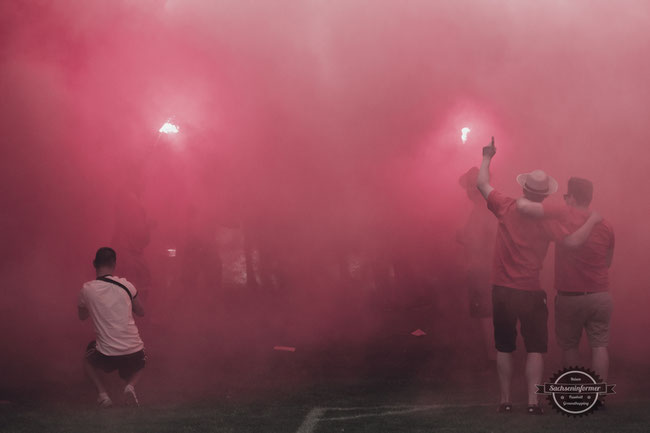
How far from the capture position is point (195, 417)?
4.65m

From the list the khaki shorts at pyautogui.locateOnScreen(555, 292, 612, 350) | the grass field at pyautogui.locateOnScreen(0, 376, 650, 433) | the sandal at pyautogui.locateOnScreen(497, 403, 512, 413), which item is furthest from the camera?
the khaki shorts at pyautogui.locateOnScreen(555, 292, 612, 350)

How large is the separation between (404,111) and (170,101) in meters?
3.49

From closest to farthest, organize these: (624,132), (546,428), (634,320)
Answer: (546,428)
(634,320)
(624,132)

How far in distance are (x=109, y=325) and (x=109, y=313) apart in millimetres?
90

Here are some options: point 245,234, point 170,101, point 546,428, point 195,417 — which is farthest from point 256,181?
point 546,428

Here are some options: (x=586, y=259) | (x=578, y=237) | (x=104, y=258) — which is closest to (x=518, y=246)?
(x=578, y=237)

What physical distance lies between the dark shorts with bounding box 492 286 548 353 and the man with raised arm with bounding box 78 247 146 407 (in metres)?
2.56

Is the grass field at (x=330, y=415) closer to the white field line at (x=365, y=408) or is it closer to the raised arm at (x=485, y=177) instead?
the white field line at (x=365, y=408)

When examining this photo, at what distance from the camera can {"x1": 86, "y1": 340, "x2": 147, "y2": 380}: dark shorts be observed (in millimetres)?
5039

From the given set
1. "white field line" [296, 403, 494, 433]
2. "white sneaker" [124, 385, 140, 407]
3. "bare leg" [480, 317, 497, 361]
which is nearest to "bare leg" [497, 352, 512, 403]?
"white field line" [296, 403, 494, 433]

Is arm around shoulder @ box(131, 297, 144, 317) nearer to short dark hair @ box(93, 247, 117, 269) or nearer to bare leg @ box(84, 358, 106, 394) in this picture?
short dark hair @ box(93, 247, 117, 269)

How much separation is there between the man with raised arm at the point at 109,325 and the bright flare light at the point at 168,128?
4.57 metres

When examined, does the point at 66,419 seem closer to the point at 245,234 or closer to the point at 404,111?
the point at 245,234

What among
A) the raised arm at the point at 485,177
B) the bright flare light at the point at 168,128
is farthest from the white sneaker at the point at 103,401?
the bright flare light at the point at 168,128
